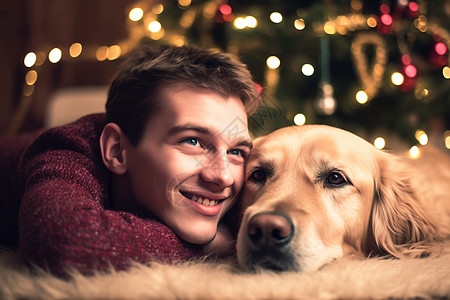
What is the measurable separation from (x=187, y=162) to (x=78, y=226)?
16.8 inches

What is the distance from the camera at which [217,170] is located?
4.54 feet

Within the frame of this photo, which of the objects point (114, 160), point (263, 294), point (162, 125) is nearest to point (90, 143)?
point (114, 160)

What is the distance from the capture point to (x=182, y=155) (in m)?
1.36

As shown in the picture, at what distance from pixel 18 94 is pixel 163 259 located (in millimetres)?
4563

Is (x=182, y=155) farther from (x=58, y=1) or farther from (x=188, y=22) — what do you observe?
(x=58, y=1)

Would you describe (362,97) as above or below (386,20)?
below

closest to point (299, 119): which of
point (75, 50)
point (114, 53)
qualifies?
point (114, 53)

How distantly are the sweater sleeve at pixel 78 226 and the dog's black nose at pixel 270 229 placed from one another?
0.94 ft

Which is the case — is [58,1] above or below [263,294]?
above

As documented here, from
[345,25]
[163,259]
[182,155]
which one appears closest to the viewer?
[163,259]

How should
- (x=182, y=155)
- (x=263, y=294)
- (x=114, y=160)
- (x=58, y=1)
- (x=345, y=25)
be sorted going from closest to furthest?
(x=263, y=294) < (x=182, y=155) < (x=114, y=160) < (x=345, y=25) < (x=58, y=1)

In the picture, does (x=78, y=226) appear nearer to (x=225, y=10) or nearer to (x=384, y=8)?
(x=225, y=10)

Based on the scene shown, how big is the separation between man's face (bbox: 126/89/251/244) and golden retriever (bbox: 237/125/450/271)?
0.16m

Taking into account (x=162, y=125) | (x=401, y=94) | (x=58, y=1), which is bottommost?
(x=162, y=125)
